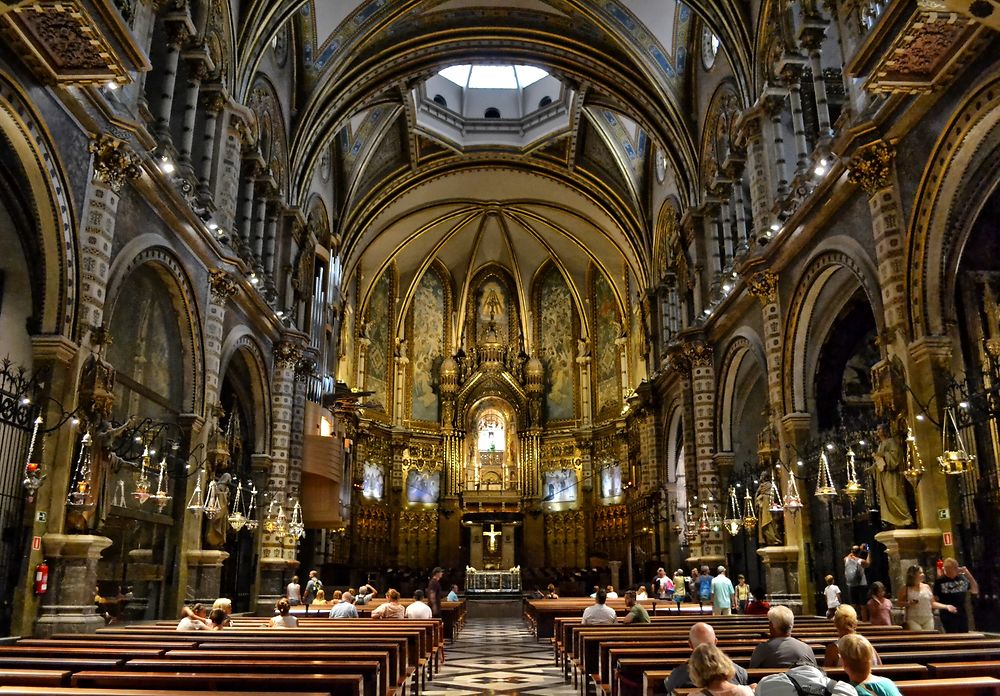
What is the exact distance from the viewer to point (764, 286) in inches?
720

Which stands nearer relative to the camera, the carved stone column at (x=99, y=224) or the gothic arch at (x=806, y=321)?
the carved stone column at (x=99, y=224)

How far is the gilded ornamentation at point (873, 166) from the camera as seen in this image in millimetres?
12734

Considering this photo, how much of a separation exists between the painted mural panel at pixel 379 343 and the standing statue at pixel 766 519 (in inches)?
872

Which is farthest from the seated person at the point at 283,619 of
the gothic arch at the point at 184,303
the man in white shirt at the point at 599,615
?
the gothic arch at the point at 184,303

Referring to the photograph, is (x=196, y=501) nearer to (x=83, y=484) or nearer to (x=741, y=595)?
(x=83, y=484)

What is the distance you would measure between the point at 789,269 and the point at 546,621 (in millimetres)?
9619

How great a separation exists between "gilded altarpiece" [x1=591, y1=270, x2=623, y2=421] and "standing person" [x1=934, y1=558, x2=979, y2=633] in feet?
84.6

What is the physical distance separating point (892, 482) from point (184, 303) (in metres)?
13.2

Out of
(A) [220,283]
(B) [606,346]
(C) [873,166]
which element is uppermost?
(B) [606,346]

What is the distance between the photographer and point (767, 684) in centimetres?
410

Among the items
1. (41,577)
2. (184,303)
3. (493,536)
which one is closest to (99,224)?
(184,303)

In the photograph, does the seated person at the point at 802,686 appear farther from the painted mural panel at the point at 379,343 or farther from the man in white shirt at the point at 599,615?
the painted mural panel at the point at 379,343

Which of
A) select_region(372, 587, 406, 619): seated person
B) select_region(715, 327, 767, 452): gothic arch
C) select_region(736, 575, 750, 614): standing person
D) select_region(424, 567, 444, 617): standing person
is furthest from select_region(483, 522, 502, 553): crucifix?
select_region(372, 587, 406, 619): seated person

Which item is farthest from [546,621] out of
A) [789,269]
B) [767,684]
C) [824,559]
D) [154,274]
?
[767,684]
